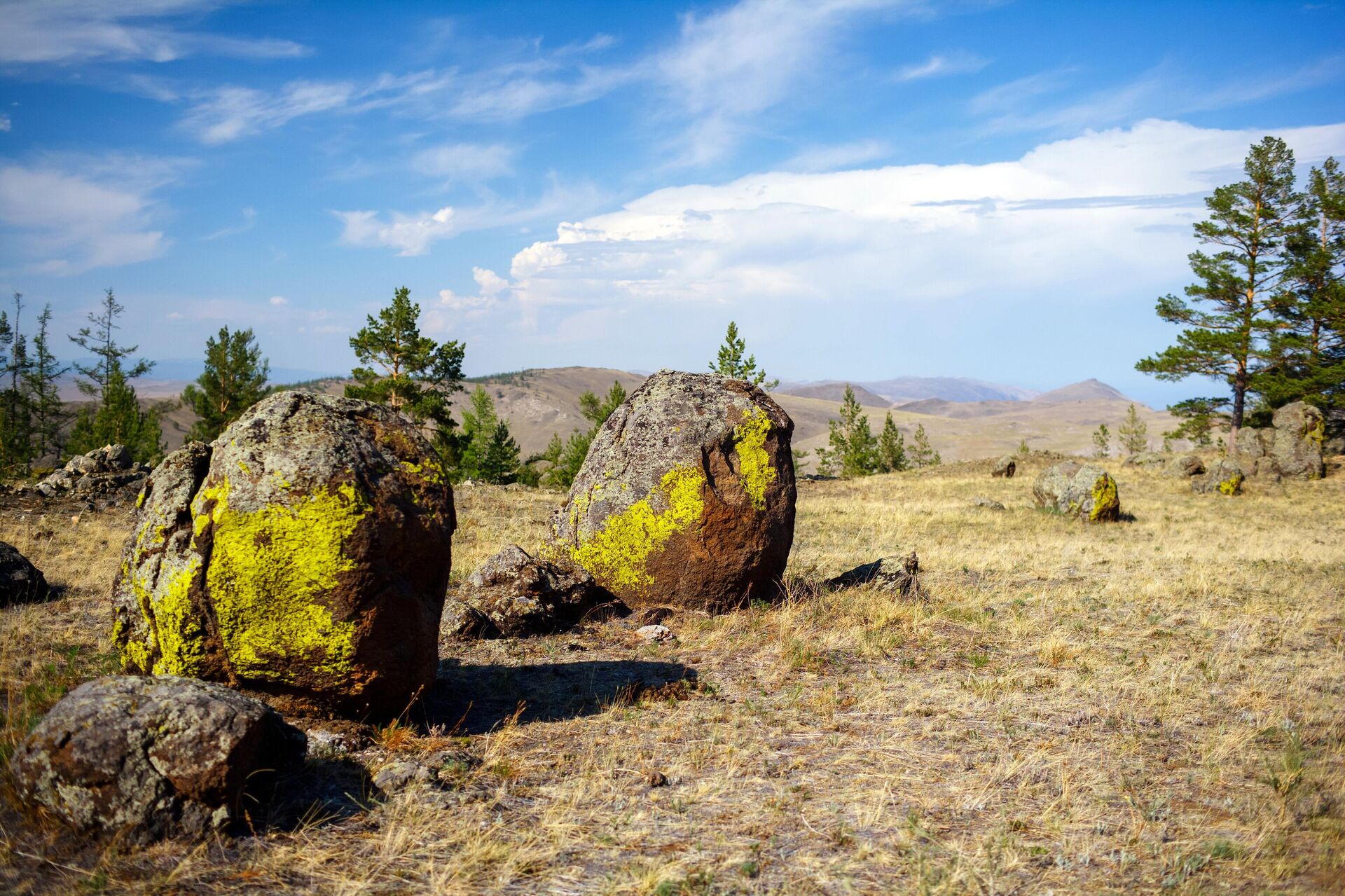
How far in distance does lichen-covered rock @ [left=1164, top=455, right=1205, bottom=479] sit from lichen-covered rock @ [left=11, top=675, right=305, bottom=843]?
36113 millimetres

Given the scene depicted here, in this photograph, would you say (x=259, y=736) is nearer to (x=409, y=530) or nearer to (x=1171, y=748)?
(x=409, y=530)

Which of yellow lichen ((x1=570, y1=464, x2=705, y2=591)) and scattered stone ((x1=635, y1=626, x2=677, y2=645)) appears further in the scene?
yellow lichen ((x1=570, y1=464, x2=705, y2=591))

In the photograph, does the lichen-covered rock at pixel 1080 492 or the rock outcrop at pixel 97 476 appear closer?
the rock outcrop at pixel 97 476

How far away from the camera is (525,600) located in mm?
9383

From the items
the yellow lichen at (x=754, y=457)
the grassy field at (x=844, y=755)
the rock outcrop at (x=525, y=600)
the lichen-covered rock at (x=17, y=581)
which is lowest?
the grassy field at (x=844, y=755)

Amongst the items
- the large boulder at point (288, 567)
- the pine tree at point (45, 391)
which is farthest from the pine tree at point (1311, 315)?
the pine tree at point (45, 391)

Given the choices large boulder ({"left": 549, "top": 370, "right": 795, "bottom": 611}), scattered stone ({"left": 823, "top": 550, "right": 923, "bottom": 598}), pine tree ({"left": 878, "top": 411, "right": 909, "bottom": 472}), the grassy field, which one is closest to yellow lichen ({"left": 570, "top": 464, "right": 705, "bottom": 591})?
large boulder ({"left": 549, "top": 370, "right": 795, "bottom": 611})

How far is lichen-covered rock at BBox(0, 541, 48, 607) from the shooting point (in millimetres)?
9891

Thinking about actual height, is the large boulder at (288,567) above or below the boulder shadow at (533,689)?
above

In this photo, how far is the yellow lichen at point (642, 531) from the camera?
9.96m

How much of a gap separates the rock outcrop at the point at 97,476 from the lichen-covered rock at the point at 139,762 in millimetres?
18638

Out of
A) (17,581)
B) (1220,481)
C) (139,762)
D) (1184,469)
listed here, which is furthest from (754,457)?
(1184,469)

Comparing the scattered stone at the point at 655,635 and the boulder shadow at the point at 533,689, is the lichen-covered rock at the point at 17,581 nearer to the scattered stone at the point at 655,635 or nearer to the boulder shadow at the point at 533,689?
the boulder shadow at the point at 533,689

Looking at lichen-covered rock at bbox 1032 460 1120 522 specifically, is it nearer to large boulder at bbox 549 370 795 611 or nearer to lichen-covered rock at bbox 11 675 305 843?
large boulder at bbox 549 370 795 611
